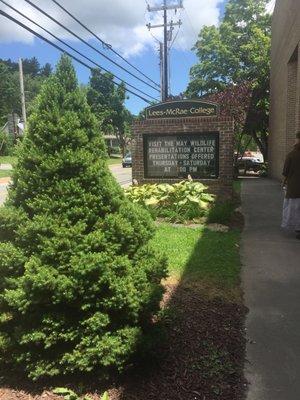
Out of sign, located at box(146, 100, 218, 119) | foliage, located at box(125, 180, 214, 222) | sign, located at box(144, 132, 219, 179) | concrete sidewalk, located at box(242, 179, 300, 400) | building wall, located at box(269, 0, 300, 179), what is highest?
building wall, located at box(269, 0, 300, 179)

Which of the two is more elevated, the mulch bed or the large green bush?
the large green bush

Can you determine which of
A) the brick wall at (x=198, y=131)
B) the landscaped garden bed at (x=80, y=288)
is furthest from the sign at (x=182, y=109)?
the landscaped garden bed at (x=80, y=288)

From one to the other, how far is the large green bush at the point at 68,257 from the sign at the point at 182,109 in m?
7.27

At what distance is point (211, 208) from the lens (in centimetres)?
895

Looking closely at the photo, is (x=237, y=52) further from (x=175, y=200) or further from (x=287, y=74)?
(x=175, y=200)

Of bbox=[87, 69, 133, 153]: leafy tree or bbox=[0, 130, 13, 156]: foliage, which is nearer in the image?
bbox=[0, 130, 13, 156]: foliage

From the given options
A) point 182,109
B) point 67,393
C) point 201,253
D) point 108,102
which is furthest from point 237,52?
point 108,102

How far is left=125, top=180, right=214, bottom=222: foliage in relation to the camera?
28.6 feet

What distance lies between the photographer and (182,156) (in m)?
10.4

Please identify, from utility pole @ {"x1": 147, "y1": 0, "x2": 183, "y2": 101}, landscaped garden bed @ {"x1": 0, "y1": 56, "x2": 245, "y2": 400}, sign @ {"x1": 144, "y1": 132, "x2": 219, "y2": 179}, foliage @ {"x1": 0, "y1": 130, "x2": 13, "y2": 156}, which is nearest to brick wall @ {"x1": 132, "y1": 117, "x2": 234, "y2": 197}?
sign @ {"x1": 144, "y1": 132, "x2": 219, "y2": 179}

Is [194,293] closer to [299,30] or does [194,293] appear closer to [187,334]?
[187,334]

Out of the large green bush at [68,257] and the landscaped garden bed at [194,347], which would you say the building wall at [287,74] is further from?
the large green bush at [68,257]

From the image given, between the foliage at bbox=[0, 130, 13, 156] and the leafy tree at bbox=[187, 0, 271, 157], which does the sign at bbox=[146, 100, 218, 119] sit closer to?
the leafy tree at bbox=[187, 0, 271, 157]

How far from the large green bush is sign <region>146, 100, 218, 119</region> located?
727 centimetres
